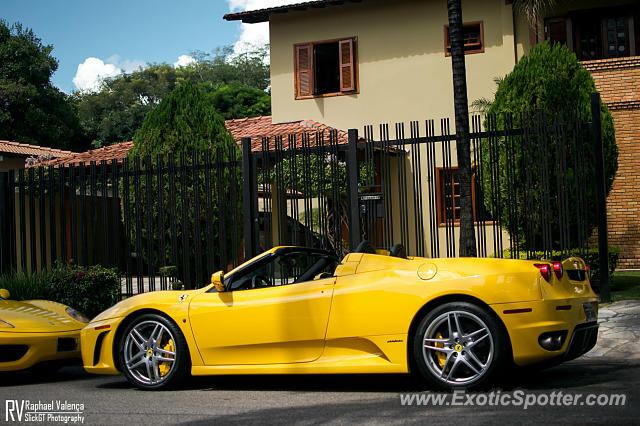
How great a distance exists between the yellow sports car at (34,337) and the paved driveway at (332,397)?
0.85ft

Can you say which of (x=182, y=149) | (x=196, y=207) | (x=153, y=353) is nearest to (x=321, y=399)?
(x=153, y=353)

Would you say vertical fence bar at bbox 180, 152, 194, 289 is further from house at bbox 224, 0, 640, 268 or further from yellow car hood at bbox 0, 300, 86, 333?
house at bbox 224, 0, 640, 268

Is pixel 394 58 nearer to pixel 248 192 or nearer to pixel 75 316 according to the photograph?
pixel 248 192

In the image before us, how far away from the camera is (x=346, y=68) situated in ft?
64.1

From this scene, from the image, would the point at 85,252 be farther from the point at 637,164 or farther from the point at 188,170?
the point at 637,164

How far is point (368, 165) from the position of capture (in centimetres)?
1016

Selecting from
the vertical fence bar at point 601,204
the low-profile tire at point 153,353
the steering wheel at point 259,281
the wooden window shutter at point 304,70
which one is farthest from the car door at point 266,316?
the wooden window shutter at point 304,70

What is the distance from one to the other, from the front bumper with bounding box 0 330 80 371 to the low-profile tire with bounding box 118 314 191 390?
45.6 inches

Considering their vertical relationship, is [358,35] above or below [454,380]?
above

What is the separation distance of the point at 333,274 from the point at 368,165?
164 inches

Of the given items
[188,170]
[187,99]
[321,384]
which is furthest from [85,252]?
[321,384]

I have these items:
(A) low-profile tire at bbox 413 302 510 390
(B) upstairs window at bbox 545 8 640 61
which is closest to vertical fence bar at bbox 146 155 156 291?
(A) low-profile tire at bbox 413 302 510 390

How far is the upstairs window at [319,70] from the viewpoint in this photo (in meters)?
19.8

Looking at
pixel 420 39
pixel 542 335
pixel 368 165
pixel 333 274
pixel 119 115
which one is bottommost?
pixel 542 335
